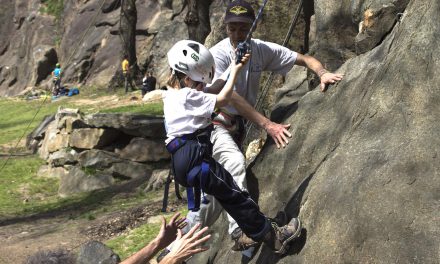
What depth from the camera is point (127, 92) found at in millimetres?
32625

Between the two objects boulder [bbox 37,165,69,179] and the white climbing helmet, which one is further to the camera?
boulder [bbox 37,165,69,179]

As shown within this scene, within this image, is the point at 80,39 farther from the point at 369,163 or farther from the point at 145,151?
the point at 369,163

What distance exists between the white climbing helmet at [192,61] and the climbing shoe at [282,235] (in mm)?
1474

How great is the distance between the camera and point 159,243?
16.0 feet

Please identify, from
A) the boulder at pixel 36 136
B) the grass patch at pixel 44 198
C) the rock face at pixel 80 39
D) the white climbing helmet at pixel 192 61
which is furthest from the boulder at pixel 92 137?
the white climbing helmet at pixel 192 61

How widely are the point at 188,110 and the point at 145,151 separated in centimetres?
1259

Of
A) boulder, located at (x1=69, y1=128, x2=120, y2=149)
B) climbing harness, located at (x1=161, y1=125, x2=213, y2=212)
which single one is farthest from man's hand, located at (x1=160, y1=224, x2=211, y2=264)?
boulder, located at (x1=69, y1=128, x2=120, y2=149)

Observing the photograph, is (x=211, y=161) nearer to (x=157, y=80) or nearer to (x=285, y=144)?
(x=285, y=144)

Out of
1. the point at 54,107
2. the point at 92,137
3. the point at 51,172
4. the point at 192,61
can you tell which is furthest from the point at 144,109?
the point at 192,61

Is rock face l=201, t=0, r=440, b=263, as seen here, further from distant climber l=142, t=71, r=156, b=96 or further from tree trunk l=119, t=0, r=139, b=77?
tree trunk l=119, t=0, r=139, b=77

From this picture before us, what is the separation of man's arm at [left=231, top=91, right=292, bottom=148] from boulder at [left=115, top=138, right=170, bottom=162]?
11.3m

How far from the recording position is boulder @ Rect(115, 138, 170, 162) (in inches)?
696

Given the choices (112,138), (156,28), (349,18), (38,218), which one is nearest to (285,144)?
(349,18)

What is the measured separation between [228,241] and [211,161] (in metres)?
1.65
